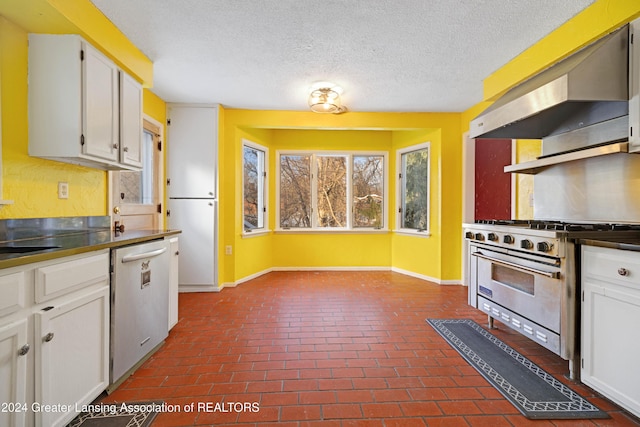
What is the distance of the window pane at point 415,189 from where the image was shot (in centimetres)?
459

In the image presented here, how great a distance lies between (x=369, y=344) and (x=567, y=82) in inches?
83.5

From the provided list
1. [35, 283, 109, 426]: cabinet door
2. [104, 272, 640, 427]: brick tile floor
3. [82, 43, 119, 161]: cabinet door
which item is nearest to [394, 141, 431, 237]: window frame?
[104, 272, 640, 427]: brick tile floor

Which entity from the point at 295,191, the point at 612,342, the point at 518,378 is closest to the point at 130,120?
Answer: the point at 295,191

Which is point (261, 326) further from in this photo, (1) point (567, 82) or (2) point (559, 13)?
(2) point (559, 13)

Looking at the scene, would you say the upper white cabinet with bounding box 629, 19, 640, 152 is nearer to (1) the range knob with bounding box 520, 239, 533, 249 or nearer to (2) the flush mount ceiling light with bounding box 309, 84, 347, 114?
(1) the range knob with bounding box 520, 239, 533, 249

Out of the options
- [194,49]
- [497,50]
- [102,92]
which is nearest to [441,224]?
[497,50]

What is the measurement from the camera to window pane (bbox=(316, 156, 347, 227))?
512cm

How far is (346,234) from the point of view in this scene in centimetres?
509

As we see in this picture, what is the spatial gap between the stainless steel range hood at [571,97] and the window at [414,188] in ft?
6.26

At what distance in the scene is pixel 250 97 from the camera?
367 centimetres

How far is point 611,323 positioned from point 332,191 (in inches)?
153

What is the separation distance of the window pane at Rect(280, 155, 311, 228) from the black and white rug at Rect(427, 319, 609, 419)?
9.51 feet

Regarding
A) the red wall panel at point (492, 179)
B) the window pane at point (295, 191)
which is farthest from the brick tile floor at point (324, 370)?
the window pane at point (295, 191)

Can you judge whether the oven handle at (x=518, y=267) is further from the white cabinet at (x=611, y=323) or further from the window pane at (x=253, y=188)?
the window pane at (x=253, y=188)
